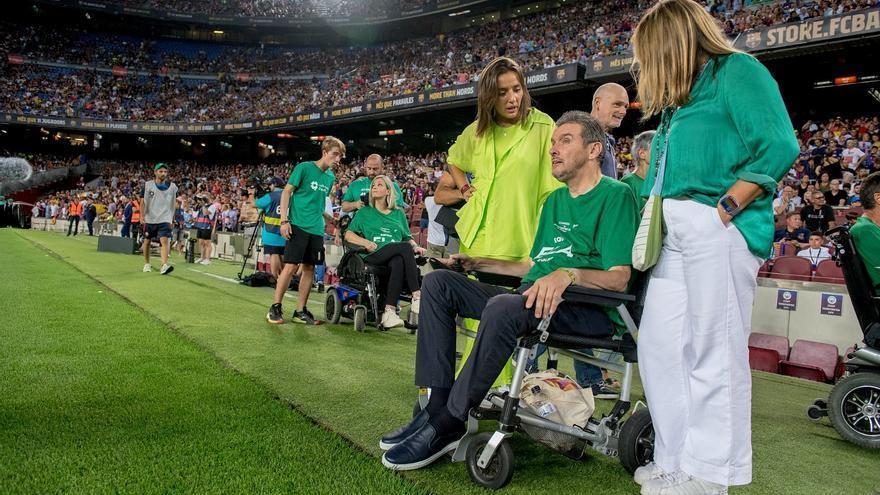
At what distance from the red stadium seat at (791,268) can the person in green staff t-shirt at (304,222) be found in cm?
488

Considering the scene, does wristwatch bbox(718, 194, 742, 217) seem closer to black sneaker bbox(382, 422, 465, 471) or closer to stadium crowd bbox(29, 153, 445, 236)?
black sneaker bbox(382, 422, 465, 471)

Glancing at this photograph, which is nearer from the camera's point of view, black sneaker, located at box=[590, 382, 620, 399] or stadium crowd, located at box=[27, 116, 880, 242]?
black sneaker, located at box=[590, 382, 620, 399]

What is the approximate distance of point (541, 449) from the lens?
2619 mm

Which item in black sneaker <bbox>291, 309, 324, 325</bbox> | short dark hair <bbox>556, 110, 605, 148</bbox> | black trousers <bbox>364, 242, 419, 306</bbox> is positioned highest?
short dark hair <bbox>556, 110, 605, 148</bbox>

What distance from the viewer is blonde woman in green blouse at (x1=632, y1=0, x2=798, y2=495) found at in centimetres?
180

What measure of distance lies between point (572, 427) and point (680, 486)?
462mm

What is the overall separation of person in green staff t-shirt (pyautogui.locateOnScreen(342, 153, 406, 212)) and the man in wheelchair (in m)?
3.60

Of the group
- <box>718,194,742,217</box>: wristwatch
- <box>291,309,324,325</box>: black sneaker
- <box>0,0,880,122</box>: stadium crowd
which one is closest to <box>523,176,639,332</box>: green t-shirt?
<box>718,194,742,217</box>: wristwatch

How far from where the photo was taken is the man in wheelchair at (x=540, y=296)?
214cm

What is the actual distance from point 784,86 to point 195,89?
3807 cm

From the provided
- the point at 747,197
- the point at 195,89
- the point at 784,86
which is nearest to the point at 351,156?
the point at 195,89

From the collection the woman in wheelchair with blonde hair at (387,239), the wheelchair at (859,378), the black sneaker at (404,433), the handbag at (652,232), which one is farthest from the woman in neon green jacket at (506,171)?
the woman in wheelchair with blonde hair at (387,239)

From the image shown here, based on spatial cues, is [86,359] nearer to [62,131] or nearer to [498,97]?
[498,97]

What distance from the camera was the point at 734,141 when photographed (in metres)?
1.87
